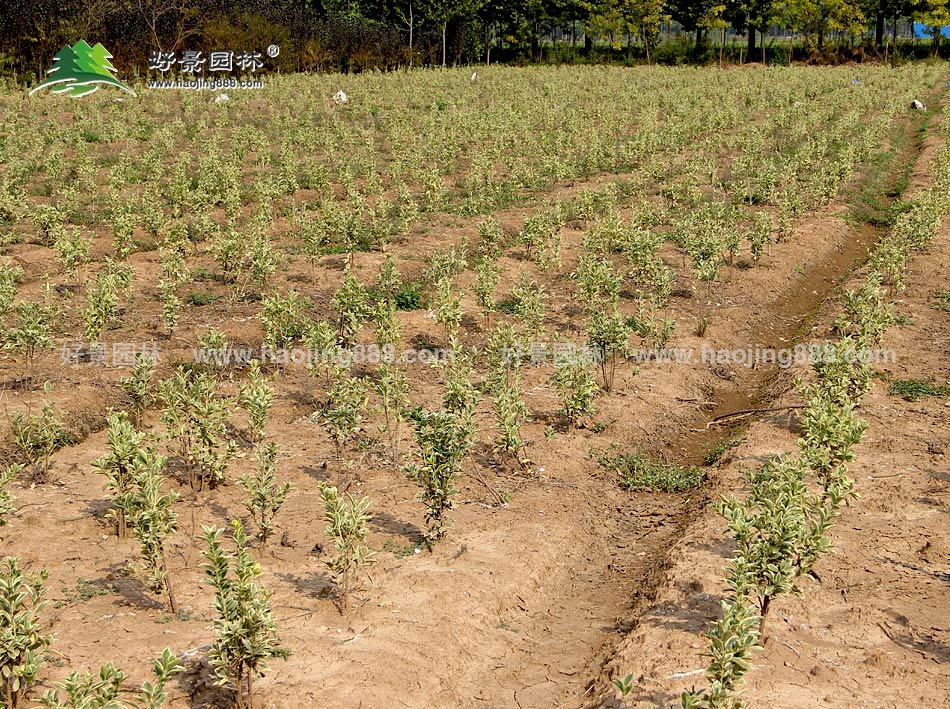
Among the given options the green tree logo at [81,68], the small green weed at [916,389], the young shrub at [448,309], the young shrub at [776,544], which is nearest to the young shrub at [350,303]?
the young shrub at [448,309]

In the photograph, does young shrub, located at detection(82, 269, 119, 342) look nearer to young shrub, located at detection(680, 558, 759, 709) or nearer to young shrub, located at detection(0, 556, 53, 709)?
young shrub, located at detection(0, 556, 53, 709)

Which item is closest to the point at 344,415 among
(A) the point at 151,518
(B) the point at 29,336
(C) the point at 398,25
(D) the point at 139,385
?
(D) the point at 139,385

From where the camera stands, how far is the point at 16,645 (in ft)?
15.8

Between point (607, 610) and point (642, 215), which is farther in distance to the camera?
point (642, 215)

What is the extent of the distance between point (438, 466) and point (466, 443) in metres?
0.38

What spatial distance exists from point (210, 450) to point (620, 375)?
4.78 m

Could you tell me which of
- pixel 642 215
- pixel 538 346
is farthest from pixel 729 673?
pixel 642 215

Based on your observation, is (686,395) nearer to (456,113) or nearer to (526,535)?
(526,535)

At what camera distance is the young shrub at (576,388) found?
344 inches

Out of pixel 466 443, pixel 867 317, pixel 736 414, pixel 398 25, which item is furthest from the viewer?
pixel 398 25

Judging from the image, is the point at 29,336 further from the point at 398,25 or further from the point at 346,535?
the point at 398,25

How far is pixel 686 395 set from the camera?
32.3ft

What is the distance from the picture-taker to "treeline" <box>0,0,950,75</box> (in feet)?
106

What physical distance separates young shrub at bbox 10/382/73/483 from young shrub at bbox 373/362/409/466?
113 inches
